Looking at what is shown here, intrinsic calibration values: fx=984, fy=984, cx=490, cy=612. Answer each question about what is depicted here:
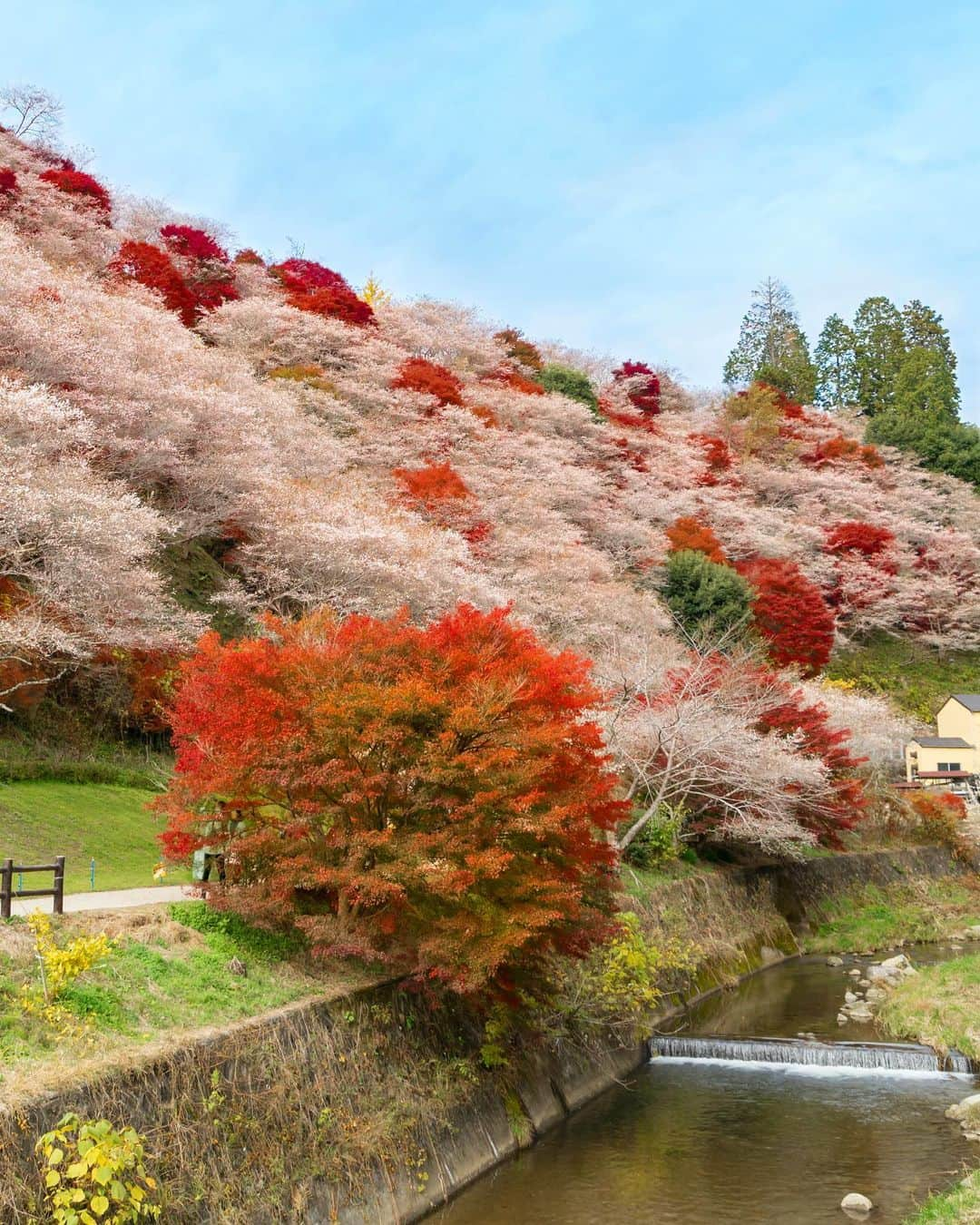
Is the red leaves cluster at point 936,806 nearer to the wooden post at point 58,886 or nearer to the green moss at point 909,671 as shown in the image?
the green moss at point 909,671

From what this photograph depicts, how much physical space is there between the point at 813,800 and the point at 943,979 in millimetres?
8241

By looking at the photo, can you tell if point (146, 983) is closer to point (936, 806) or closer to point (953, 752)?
point (936, 806)

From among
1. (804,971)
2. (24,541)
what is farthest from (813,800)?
(24,541)

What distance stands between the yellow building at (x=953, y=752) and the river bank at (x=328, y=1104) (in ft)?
106

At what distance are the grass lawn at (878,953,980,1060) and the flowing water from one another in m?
0.71

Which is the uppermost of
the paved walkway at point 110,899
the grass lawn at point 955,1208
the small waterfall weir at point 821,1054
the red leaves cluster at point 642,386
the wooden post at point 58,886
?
the red leaves cluster at point 642,386

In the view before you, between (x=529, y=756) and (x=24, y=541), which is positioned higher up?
(x=24, y=541)

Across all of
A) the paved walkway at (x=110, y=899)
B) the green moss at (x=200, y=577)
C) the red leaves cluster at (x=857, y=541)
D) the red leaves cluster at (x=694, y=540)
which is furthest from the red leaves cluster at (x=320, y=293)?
the paved walkway at (x=110, y=899)

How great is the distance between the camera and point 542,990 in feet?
48.5

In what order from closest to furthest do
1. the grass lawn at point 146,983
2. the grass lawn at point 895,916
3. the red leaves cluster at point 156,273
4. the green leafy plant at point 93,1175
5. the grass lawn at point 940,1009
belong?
the green leafy plant at point 93,1175
the grass lawn at point 146,983
the grass lawn at point 940,1009
the grass lawn at point 895,916
the red leaves cluster at point 156,273

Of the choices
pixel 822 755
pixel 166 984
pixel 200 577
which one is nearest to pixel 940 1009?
pixel 822 755

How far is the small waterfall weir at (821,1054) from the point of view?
16312mm

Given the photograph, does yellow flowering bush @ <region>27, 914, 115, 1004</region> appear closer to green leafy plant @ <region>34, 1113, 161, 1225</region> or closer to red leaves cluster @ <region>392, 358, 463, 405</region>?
green leafy plant @ <region>34, 1113, 161, 1225</region>

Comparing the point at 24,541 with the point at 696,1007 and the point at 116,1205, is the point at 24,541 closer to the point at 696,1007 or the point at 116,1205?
the point at 116,1205
